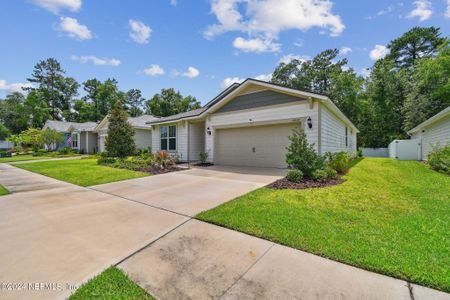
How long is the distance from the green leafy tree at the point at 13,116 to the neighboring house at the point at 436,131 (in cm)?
5615

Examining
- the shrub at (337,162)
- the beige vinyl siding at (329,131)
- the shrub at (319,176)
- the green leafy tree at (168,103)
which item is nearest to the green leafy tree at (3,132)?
the green leafy tree at (168,103)

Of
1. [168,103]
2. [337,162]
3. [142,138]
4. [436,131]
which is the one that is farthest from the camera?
[168,103]

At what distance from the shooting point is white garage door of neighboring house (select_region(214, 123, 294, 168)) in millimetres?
10729

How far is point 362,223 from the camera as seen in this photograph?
146 inches

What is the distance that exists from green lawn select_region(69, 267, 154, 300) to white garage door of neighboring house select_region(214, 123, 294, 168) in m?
9.32

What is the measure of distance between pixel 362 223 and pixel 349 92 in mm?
28702

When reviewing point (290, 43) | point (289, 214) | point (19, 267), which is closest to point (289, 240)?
point (289, 214)

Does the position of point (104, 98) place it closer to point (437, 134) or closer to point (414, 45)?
point (437, 134)

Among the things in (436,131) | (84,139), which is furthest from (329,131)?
(84,139)

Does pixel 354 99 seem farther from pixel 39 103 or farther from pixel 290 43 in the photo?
pixel 39 103

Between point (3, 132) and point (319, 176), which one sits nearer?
point (319, 176)

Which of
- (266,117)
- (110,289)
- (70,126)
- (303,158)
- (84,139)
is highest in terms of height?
(70,126)

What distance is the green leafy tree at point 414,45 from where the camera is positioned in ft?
91.4

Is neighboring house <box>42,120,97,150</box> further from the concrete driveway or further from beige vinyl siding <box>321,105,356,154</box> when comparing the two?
beige vinyl siding <box>321,105,356,154</box>
